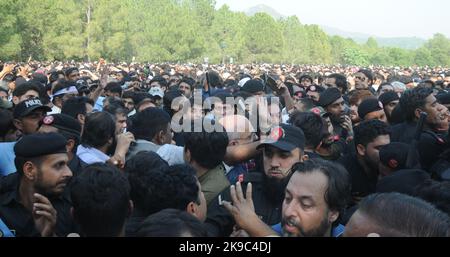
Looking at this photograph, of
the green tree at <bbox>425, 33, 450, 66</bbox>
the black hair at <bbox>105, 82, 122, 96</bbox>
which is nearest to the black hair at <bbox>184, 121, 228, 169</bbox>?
the black hair at <bbox>105, 82, 122, 96</bbox>

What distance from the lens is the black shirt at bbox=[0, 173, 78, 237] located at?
3389 mm

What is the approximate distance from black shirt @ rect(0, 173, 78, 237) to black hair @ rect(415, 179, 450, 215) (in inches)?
80.1

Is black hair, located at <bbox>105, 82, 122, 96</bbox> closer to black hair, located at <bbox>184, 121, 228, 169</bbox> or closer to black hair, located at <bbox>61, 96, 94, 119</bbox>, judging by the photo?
black hair, located at <bbox>61, 96, 94, 119</bbox>

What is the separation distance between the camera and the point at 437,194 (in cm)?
294

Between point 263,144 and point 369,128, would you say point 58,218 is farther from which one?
point 369,128

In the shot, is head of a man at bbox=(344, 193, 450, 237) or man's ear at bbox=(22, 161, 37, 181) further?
man's ear at bbox=(22, 161, 37, 181)

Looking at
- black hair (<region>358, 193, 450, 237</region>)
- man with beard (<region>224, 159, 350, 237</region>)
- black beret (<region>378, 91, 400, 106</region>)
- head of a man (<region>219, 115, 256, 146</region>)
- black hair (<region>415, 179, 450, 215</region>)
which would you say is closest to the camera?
black hair (<region>358, 193, 450, 237</region>)

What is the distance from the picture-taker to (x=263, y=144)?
13.4 ft

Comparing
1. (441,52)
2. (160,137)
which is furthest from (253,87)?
(441,52)

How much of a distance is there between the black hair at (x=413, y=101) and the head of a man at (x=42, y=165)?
3.54 metres

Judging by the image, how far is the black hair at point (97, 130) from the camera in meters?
4.67
